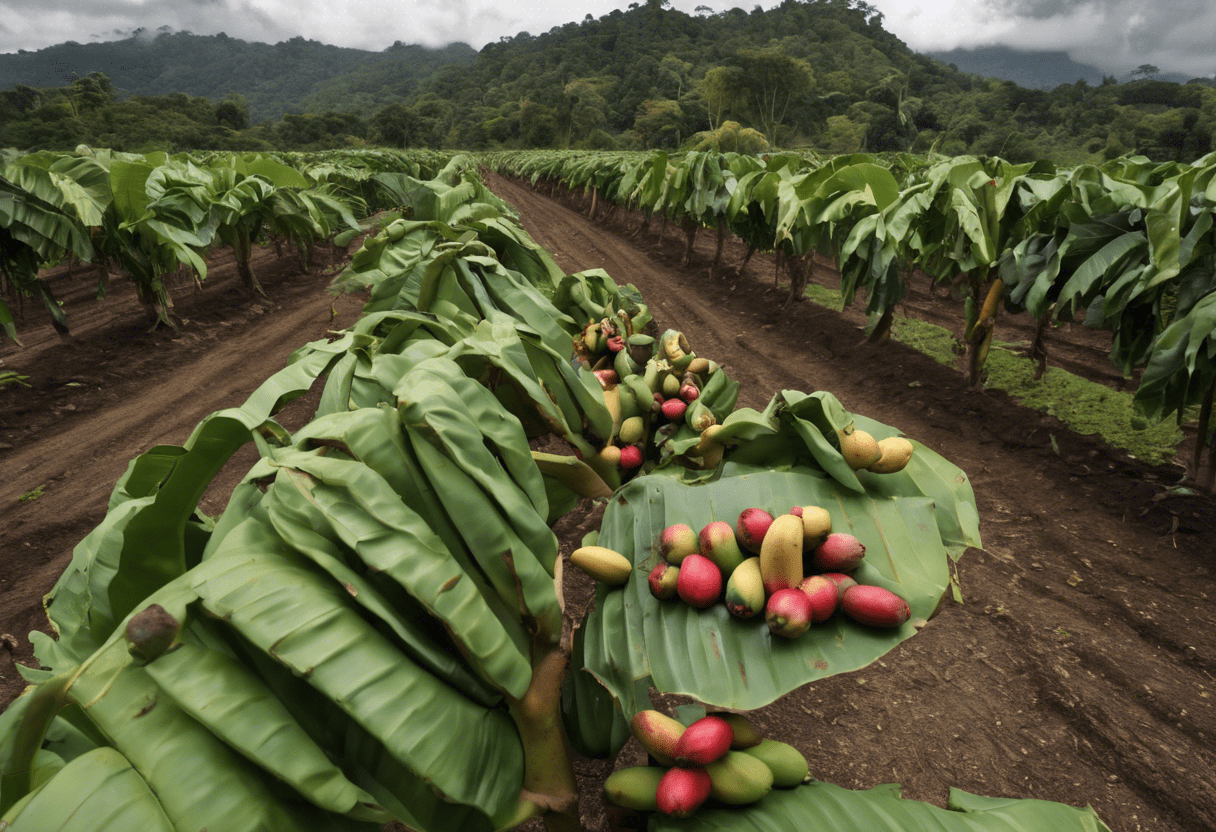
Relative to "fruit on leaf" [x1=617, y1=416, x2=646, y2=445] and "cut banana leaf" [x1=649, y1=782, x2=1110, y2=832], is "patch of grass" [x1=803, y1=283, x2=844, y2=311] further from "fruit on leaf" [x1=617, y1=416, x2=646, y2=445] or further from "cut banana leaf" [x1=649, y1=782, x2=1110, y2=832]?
"cut banana leaf" [x1=649, y1=782, x2=1110, y2=832]

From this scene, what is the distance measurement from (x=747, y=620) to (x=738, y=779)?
34 centimetres

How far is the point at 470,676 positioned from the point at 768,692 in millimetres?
649

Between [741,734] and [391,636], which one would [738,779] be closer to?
[741,734]

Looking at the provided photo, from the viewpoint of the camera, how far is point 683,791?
1.31 meters

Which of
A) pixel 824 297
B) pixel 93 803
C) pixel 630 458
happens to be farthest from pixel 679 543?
pixel 824 297

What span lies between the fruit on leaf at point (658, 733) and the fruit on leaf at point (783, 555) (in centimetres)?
40

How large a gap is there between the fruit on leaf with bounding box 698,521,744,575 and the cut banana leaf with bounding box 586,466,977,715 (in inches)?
4.2

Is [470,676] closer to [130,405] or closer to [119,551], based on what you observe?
[119,551]

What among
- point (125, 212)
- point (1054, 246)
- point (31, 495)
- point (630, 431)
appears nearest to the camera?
point (630, 431)

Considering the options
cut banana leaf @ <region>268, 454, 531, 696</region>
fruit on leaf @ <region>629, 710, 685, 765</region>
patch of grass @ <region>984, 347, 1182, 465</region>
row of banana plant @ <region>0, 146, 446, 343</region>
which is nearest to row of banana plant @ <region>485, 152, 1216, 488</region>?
patch of grass @ <region>984, 347, 1182, 465</region>

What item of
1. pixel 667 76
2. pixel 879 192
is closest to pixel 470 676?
pixel 879 192

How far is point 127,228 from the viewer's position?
6414 mm

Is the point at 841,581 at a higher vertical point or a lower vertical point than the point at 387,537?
lower

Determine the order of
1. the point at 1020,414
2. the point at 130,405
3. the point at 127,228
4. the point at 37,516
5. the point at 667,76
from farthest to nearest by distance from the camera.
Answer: the point at 667,76, the point at 127,228, the point at 130,405, the point at 1020,414, the point at 37,516
